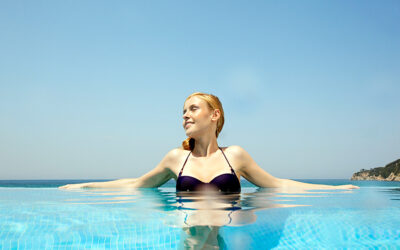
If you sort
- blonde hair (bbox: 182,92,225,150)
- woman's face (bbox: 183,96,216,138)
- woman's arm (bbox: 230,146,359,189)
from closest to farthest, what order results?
woman's face (bbox: 183,96,216,138), woman's arm (bbox: 230,146,359,189), blonde hair (bbox: 182,92,225,150)

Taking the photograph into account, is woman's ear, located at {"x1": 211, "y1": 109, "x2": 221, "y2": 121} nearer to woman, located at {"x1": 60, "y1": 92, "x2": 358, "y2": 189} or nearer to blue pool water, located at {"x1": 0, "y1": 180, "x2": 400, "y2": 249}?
woman, located at {"x1": 60, "y1": 92, "x2": 358, "y2": 189}

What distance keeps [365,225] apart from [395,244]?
0.36m

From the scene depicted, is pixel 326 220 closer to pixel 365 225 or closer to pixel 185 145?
pixel 365 225

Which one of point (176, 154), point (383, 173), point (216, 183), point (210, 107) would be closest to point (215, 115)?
point (210, 107)

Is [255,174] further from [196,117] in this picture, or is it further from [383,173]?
[383,173]

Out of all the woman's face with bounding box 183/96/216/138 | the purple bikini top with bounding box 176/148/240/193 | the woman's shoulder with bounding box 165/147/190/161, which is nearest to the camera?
the purple bikini top with bounding box 176/148/240/193

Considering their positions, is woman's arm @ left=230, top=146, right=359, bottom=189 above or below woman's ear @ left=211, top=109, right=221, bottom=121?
below

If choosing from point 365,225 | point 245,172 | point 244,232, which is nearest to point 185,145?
point 245,172

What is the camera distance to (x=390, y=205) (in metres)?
4.98

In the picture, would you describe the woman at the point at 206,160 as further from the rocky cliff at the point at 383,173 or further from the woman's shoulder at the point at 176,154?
the rocky cliff at the point at 383,173

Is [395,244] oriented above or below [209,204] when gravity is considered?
below

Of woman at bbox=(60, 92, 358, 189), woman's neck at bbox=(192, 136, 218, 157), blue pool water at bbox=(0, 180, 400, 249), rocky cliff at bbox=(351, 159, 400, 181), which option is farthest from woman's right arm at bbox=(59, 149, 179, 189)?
rocky cliff at bbox=(351, 159, 400, 181)

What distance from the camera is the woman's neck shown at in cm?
600

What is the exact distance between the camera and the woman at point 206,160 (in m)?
5.55
